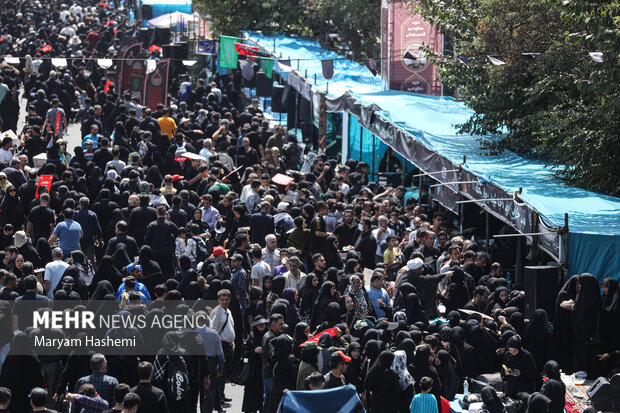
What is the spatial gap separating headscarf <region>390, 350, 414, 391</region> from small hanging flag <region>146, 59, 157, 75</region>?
16.6 meters

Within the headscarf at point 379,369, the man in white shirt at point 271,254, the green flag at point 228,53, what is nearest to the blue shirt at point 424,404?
the headscarf at point 379,369

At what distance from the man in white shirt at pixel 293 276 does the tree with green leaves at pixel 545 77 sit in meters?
4.16

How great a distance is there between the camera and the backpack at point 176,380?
1019 centimetres

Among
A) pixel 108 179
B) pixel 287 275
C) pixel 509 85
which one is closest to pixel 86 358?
pixel 287 275

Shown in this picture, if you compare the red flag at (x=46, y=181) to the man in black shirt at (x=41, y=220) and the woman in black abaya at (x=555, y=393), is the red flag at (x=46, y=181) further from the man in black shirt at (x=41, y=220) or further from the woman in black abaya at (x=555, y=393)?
the woman in black abaya at (x=555, y=393)

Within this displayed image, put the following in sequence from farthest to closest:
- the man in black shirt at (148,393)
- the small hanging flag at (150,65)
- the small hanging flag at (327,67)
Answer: the small hanging flag at (150,65)
the small hanging flag at (327,67)
the man in black shirt at (148,393)

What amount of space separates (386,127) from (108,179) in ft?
16.2

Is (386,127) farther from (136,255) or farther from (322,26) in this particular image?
(322,26)

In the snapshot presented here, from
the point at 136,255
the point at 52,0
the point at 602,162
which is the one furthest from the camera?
the point at 52,0

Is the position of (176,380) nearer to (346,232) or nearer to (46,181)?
(346,232)

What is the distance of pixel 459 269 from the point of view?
44.7 feet

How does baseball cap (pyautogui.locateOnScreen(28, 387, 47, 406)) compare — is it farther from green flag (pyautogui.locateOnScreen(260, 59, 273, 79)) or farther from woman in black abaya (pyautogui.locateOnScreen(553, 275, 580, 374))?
green flag (pyautogui.locateOnScreen(260, 59, 273, 79))

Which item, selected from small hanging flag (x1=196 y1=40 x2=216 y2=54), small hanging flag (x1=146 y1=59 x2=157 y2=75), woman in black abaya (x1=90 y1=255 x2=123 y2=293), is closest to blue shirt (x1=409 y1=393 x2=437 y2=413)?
woman in black abaya (x1=90 y1=255 x2=123 y2=293)

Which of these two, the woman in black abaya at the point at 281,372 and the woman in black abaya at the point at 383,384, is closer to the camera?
the woman in black abaya at the point at 383,384
